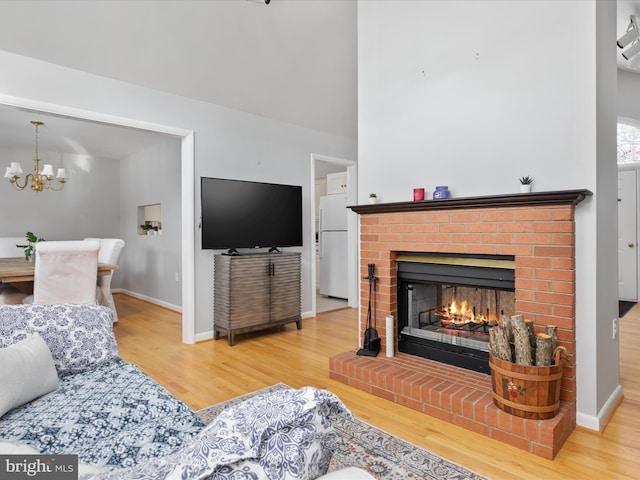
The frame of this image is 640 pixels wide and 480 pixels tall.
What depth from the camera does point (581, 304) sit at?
2102 mm

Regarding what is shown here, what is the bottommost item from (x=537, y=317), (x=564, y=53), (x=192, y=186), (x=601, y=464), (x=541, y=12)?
(x=601, y=464)

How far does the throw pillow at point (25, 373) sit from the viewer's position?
1.37 m

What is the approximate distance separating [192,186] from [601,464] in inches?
141

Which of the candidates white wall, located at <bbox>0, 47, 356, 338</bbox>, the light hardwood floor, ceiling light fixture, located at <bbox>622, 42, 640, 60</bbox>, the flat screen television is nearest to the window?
ceiling light fixture, located at <bbox>622, 42, 640, 60</bbox>

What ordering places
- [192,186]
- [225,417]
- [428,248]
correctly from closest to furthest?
[225,417] → [428,248] → [192,186]

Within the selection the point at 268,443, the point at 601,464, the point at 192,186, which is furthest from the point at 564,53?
the point at 192,186

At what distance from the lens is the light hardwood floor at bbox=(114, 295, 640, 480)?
70.6 inches

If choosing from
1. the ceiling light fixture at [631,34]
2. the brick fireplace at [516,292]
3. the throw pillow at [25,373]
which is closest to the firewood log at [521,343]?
the brick fireplace at [516,292]

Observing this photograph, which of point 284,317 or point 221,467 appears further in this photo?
point 284,317

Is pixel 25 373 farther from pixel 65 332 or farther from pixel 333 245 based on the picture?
pixel 333 245

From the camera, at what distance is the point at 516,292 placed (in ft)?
7.36

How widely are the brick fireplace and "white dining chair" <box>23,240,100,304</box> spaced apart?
2.63 m

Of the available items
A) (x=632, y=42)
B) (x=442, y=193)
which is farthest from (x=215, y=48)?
(x=632, y=42)

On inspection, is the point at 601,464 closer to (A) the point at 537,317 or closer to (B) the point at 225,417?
(A) the point at 537,317
